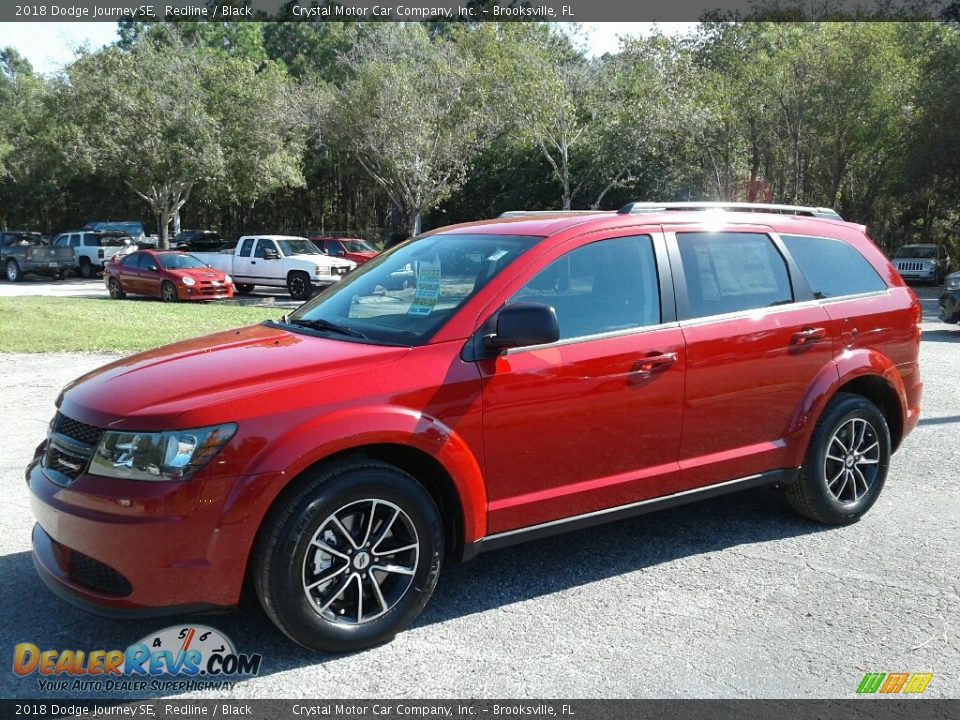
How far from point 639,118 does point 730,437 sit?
29.3 m

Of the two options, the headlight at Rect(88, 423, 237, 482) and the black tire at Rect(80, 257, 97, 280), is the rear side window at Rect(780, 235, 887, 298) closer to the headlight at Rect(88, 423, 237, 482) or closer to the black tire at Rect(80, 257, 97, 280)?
the headlight at Rect(88, 423, 237, 482)

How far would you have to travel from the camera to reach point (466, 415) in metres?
3.81

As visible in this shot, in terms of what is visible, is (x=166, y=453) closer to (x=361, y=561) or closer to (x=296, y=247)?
(x=361, y=561)

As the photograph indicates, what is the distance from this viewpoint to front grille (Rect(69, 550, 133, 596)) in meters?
3.33

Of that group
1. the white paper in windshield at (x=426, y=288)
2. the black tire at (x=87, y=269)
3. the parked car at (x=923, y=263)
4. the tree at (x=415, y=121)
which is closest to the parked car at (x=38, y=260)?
the black tire at (x=87, y=269)

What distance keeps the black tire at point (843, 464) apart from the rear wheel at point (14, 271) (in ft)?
117

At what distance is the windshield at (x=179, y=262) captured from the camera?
23594 millimetres

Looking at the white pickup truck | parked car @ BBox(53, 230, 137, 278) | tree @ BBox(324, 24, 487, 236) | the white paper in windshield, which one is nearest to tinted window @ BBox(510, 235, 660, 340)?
the white paper in windshield

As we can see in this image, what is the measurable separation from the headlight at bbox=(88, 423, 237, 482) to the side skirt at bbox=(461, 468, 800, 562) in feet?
4.03

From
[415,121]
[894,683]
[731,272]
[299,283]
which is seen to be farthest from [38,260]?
[894,683]

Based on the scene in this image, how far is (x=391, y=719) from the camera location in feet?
10.4

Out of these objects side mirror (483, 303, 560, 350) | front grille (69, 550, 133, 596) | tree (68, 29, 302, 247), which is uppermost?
tree (68, 29, 302, 247)

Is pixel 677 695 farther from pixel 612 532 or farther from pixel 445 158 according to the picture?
pixel 445 158

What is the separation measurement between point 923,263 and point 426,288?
31.1m
